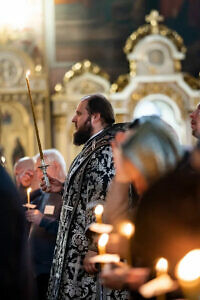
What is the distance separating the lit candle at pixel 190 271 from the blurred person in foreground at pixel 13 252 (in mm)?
696

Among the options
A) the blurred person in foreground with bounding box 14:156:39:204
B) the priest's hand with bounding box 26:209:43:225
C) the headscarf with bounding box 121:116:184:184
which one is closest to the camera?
the headscarf with bounding box 121:116:184:184

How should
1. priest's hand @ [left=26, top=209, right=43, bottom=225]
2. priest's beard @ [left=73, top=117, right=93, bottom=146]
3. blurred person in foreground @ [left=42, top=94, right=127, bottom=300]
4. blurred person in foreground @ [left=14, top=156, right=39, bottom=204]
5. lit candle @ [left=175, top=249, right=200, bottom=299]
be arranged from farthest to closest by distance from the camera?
blurred person in foreground @ [left=14, top=156, right=39, bottom=204], priest's hand @ [left=26, top=209, right=43, bottom=225], priest's beard @ [left=73, top=117, right=93, bottom=146], blurred person in foreground @ [left=42, top=94, right=127, bottom=300], lit candle @ [left=175, top=249, right=200, bottom=299]

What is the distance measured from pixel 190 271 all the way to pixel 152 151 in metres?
0.52

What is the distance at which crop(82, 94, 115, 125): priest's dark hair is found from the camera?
12.1 feet

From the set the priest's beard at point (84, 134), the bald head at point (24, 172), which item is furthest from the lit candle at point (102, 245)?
the bald head at point (24, 172)

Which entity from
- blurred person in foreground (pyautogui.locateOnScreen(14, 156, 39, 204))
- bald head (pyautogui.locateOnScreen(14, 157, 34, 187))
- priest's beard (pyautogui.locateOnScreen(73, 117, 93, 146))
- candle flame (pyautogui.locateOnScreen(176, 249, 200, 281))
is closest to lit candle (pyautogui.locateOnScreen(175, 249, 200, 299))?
candle flame (pyautogui.locateOnScreen(176, 249, 200, 281))

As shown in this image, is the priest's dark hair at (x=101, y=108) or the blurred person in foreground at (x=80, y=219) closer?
the blurred person in foreground at (x=80, y=219)

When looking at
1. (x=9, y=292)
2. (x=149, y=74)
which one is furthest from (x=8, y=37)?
(x=9, y=292)

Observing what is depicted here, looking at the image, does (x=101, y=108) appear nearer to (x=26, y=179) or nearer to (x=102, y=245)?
(x=102, y=245)

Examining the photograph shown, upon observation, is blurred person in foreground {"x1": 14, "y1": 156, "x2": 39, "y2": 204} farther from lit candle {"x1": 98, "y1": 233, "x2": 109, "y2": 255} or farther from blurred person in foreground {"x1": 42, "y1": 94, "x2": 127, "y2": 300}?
lit candle {"x1": 98, "y1": 233, "x2": 109, "y2": 255}

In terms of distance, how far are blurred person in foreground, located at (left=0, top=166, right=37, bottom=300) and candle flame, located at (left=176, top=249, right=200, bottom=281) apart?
0.76 metres

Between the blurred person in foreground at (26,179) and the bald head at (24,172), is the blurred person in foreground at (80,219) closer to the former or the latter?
the blurred person in foreground at (26,179)

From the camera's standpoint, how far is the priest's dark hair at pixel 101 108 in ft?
12.1

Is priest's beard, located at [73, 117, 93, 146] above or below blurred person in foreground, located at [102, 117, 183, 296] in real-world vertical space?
above
